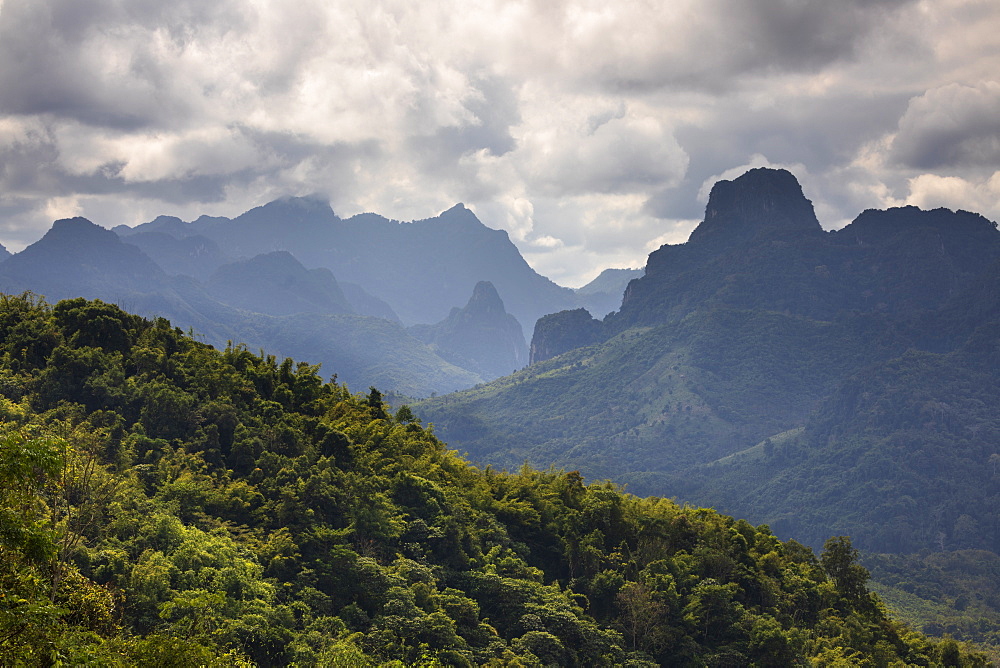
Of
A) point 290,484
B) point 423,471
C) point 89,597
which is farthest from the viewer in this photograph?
point 423,471

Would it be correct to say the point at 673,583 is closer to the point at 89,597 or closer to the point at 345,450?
the point at 345,450

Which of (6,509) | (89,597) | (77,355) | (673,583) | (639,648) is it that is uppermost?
(77,355)

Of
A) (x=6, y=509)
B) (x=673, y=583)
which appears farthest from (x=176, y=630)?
(x=673, y=583)

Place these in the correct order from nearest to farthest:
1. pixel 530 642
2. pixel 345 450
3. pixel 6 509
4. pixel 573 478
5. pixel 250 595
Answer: pixel 6 509, pixel 250 595, pixel 530 642, pixel 345 450, pixel 573 478

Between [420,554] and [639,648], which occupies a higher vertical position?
[420,554]

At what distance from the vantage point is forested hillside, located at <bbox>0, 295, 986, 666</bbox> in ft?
84.6

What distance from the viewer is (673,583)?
4106cm

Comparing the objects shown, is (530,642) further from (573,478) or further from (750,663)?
(573,478)

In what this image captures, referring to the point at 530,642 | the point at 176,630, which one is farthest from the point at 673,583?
the point at 176,630

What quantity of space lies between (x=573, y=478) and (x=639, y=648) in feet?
46.4

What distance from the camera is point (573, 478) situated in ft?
168

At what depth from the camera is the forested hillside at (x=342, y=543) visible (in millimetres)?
25797

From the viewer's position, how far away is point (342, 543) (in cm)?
3403

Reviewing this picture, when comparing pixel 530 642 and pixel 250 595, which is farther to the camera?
pixel 530 642
